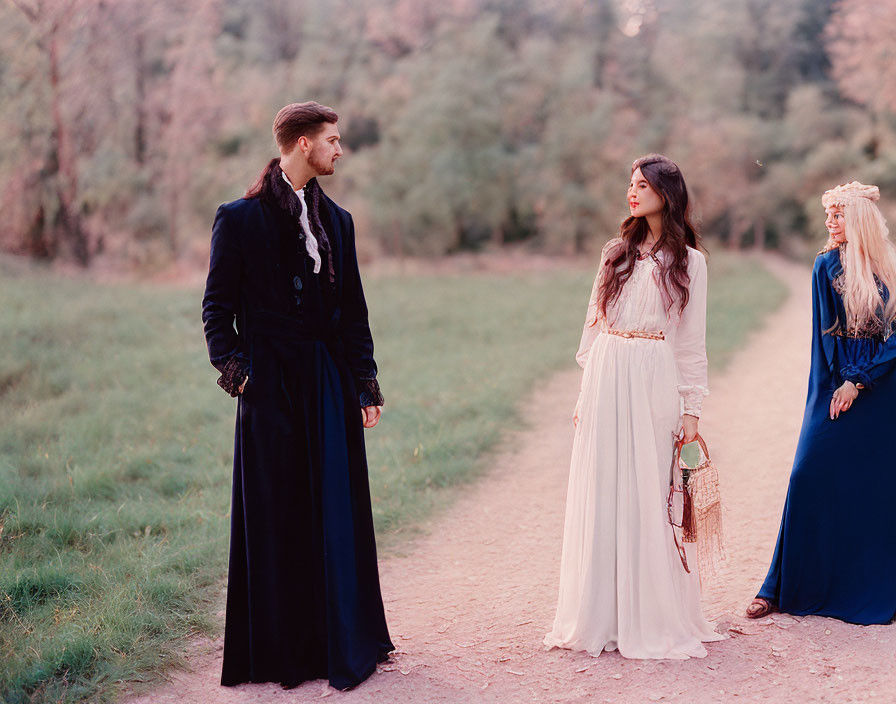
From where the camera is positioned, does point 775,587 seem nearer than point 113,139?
Yes

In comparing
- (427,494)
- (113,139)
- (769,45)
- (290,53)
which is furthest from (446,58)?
(427,494)

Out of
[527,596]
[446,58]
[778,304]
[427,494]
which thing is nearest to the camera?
[527,596]

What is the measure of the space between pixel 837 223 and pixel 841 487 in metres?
1.21

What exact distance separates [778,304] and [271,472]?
1516cm

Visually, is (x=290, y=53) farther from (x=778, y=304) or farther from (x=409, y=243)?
(x=778, y=304)

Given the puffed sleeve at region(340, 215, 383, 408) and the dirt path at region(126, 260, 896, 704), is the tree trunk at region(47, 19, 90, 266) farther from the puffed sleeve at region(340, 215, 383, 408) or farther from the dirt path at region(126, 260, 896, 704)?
the puffed sleeve at region(340, 215, 383, 408)

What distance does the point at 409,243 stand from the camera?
78.5 ft

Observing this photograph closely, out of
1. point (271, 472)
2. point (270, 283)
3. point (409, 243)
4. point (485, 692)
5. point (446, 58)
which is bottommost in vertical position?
point (485, 692)

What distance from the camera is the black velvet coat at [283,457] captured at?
3.16 m

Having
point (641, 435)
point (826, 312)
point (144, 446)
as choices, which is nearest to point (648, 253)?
point (641, 435)

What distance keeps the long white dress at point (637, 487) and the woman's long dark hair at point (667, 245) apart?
4cm

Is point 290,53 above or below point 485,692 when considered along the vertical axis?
above

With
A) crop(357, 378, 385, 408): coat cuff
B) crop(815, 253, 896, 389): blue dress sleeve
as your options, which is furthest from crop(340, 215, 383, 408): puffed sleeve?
crop(815, 253, 896, 389): blue dress sleeve

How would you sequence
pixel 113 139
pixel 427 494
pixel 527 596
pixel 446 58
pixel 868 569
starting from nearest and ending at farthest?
1. pixel 868 569
2. pixel 527 596
3. pixel 427 494
4. pixel 113 139
5. pixel 446 58
